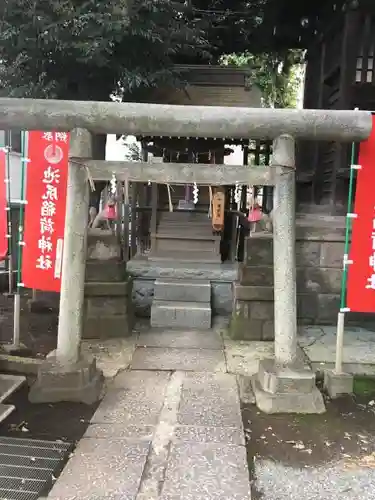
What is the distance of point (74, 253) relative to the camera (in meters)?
4.80

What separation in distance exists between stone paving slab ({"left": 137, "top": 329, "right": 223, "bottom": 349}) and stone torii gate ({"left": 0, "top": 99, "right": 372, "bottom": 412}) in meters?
1.86

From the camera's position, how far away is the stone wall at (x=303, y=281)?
702 cm

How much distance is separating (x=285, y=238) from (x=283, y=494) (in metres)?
2.35

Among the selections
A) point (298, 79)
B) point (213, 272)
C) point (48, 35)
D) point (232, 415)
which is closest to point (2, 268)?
point (213, 272)

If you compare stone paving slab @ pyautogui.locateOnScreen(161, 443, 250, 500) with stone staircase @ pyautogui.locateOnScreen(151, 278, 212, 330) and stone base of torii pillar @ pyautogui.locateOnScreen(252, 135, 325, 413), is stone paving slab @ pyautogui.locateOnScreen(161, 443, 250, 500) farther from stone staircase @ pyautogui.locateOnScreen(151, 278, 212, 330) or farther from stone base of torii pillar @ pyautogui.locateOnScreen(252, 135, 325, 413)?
stone staircase @ pyautogui.locateOnScreen(151, 278, 212, 330)

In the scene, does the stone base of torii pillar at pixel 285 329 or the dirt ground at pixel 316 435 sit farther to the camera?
the stone base of torii pillar at pixel 285 329

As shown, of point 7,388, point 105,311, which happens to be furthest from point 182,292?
point 7,388

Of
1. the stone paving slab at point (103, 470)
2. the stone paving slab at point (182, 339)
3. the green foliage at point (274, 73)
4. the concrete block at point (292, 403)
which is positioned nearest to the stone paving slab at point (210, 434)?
the stone paving slab at point (103, 470)

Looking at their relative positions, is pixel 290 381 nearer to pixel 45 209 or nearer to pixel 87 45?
pixel 45 209

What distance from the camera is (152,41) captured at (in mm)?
7027

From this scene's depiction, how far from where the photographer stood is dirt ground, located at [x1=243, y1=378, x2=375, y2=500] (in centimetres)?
390

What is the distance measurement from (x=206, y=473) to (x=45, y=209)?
3249mm

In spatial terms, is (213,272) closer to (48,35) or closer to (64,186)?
(64,186)

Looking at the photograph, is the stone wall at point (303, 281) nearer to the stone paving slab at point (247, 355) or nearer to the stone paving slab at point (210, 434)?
the stone paving slab at point (247, 355)
